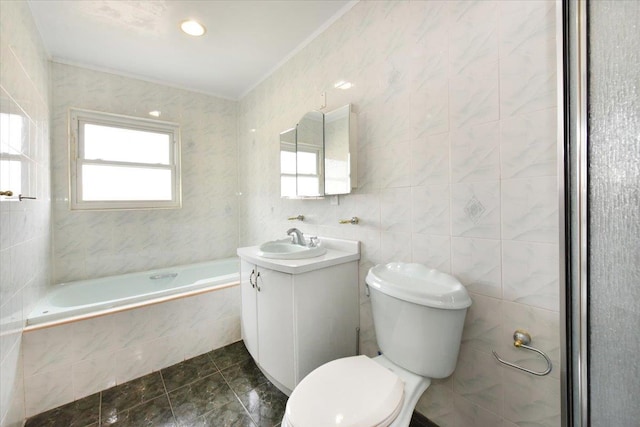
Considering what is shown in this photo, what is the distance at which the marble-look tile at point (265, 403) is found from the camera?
144 centimetres

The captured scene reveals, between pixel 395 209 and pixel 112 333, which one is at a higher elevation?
pixel 395 209

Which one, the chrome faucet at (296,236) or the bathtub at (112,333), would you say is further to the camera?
the chrome faucet at (296,236)

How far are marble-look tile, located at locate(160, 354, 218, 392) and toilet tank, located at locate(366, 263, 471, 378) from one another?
4.57 ft

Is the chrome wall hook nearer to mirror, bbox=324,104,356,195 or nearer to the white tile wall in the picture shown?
the white tile wall

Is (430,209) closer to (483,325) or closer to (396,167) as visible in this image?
(396,167)

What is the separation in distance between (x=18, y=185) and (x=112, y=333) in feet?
3.46

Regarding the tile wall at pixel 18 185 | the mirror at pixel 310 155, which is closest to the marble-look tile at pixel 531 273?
the mirror at pixel 310 155

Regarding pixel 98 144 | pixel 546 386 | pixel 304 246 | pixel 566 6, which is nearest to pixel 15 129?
pixel 98 144

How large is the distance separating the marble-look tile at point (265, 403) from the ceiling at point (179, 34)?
250 centimetres

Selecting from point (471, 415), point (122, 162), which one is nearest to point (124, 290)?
point (122, 162)

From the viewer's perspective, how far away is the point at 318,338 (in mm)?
1497

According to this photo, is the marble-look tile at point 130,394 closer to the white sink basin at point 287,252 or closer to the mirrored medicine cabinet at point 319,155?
the white sink basin at point 287,252

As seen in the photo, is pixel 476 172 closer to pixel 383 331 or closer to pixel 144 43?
pixel 383 331

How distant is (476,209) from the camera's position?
1134 mm
